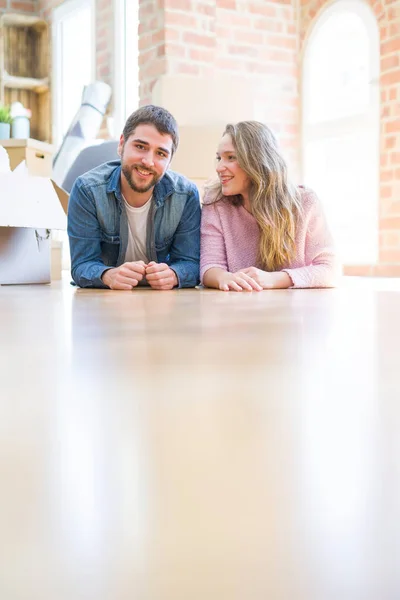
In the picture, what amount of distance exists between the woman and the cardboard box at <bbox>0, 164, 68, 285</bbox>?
503 mm

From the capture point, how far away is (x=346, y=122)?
170 inches

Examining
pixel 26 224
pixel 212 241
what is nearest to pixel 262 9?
pixel 212 241

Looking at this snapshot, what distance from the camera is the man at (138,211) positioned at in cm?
216

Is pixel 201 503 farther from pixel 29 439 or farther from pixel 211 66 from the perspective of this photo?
pixel 211 66

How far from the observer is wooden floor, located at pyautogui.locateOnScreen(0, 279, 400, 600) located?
0.18 m

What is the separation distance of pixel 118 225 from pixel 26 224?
0.29 metres

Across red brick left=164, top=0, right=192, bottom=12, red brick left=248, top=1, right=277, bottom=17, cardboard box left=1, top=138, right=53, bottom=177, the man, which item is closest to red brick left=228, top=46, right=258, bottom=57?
red brick left=248, top=1, right=277, bottom=17

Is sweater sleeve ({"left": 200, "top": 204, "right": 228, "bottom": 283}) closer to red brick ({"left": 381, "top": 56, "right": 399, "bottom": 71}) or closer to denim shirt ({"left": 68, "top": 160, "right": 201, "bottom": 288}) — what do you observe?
denim shirt ({"left": 68, "top": 160, "right": 201, "bottom": 288})

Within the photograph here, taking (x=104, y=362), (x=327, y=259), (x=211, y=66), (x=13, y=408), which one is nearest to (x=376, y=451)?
(x=13, y=408)

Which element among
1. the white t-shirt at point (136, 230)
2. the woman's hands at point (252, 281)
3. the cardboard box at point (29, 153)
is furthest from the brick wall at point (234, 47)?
the woman's hands at point (252, 281)

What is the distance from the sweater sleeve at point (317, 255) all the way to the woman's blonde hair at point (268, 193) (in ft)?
0.21

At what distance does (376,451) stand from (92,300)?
127cm

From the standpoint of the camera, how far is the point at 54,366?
22.6 inches

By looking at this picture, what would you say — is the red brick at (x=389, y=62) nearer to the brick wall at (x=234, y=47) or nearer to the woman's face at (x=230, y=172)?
the brick wall at (x=234, y=47)
